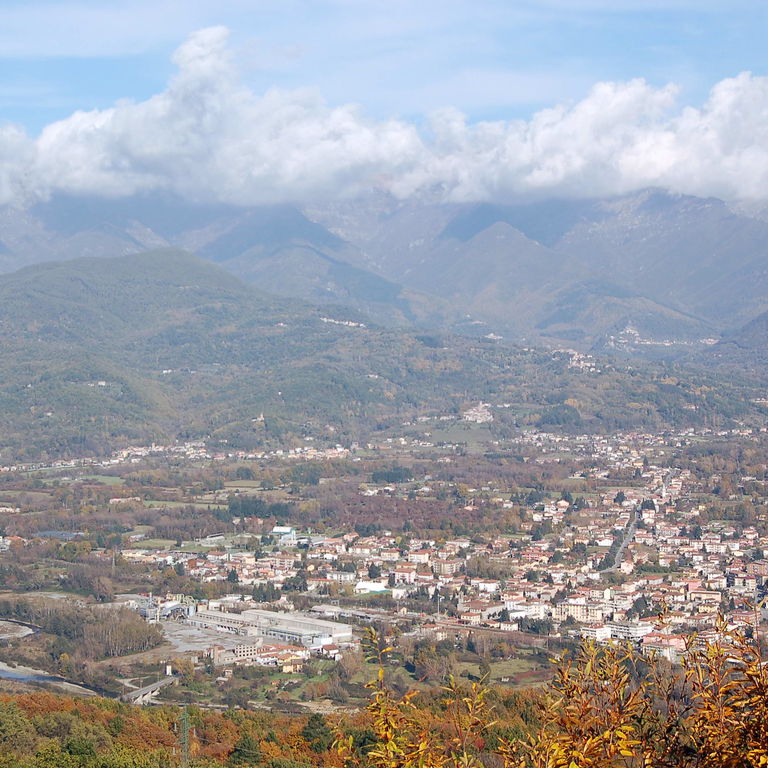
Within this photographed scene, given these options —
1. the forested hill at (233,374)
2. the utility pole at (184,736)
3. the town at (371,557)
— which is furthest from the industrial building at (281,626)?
the forested hill at (233,374)

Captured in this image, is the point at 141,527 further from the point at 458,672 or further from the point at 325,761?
the point at 325,761

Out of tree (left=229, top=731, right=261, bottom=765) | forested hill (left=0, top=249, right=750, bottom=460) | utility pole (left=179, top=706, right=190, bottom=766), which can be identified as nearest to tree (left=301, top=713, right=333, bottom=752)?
tree (left=229, top=731, right=261, bottom=765)

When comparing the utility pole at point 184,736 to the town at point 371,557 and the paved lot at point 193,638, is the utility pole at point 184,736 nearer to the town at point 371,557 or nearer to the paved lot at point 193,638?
the town at point 371,557

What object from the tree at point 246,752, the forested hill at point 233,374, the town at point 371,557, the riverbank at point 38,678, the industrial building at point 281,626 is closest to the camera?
the tree at point 246,752

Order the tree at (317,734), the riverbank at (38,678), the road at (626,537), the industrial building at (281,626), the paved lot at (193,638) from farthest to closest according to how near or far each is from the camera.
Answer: the road at (626,537), the industrial building at (281,626), the paved lot at (193,638), the riverbank at (38,678), the tree at (317,734)

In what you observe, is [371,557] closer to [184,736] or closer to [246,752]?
[184,736]

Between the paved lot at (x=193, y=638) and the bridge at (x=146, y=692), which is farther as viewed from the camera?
the paved lot at (x=193, y=638)

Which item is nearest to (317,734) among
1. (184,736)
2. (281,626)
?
(184,736)
